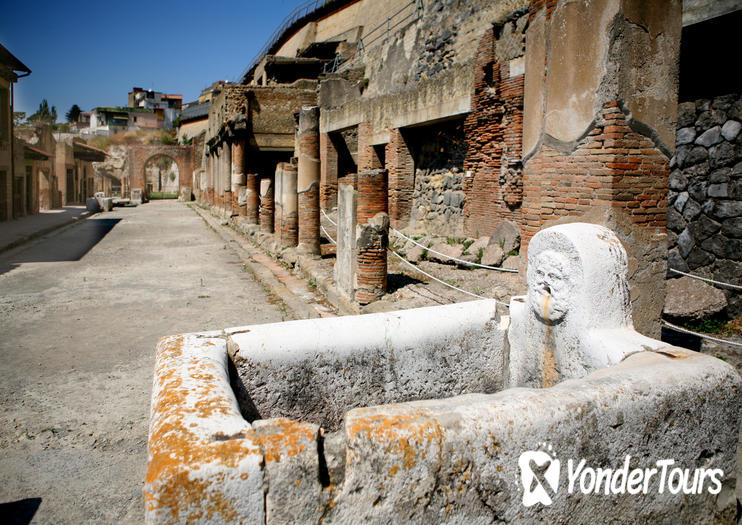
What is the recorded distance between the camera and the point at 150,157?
38.7 metres

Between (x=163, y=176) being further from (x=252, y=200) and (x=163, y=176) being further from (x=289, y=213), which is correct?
(x=289, y=213)

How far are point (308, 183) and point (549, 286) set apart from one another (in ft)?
26.6

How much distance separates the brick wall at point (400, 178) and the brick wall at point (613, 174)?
27.0ft

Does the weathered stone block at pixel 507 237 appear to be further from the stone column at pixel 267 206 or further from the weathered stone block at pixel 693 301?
the stone column at pixel 267 206

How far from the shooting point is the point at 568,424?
1646 millimetres

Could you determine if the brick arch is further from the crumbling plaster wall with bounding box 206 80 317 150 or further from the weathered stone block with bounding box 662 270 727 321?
the weathered stone block with bounding box 662 270 727 321

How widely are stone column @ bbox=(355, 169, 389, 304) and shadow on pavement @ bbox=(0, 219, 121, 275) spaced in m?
6.63

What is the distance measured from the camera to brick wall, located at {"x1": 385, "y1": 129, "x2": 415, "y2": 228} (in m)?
12.7

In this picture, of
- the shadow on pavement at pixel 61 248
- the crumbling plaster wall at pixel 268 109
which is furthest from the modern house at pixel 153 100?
the shadow on pavement at pixel 61 248

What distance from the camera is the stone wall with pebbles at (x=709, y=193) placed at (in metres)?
6.31

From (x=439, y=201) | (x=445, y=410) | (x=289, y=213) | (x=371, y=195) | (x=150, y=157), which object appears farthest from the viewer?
(x=150, y=157)

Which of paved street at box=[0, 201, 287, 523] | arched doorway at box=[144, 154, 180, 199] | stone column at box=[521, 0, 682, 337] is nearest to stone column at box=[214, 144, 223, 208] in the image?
paved street at box=[0, 201, 287, 523]

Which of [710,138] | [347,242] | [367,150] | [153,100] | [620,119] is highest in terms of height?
[153,100]

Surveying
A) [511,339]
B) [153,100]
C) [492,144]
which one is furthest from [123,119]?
[511,339]
